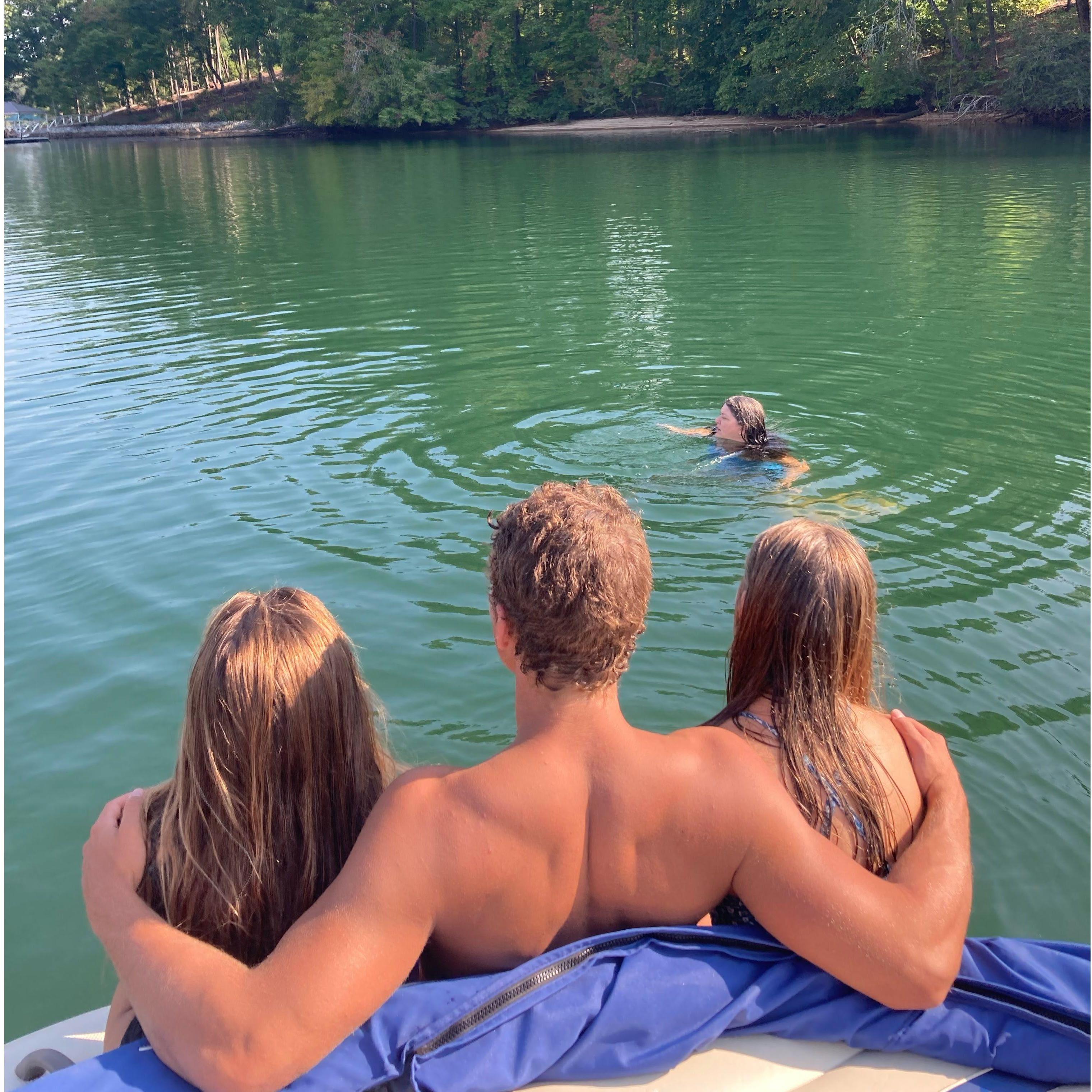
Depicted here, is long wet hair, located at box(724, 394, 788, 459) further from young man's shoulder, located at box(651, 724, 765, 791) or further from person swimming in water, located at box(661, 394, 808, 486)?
young man's shoulder, located at box(651, 724, 765, 791)

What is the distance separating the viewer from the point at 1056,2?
39812mm

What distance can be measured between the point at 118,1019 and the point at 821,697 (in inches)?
66.9

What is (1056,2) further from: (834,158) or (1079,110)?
(834,158)

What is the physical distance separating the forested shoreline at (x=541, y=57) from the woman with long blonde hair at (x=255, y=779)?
3626 centimetres

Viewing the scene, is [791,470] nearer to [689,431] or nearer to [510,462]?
[689,431]

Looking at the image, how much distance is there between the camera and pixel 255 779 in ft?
7.35

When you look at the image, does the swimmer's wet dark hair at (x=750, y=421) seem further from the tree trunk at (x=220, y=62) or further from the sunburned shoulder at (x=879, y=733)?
the tree trunk at (x=220, y=62)

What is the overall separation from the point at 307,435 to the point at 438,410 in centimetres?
113

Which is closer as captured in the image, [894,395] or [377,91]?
[894,395]

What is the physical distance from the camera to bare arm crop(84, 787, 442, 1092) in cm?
191

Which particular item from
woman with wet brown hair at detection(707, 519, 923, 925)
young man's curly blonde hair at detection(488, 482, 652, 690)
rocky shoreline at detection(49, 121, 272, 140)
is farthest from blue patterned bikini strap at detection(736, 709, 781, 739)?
rocky shoreline at detection(49, 121, 272, 140)

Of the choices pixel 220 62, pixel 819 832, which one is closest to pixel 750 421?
pixel 819 832

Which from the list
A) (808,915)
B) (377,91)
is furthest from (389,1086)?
(377,91)

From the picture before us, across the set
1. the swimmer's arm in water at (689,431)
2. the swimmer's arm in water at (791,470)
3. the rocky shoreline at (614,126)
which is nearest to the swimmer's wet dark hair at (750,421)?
the swimmer's arm in water at (791,470)
